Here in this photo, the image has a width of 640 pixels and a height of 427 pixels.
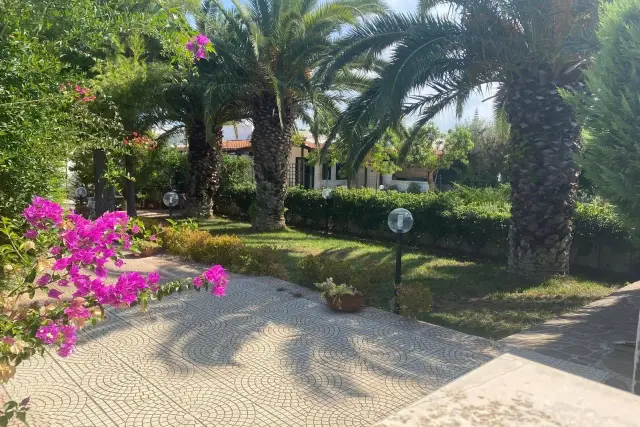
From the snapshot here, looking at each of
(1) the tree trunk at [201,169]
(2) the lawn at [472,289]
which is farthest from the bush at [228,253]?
(1) the tree trunk at [201,169]

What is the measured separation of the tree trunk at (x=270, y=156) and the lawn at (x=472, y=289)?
2239mm

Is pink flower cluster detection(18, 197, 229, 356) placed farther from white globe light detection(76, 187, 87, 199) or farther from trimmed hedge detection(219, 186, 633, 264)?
white globe light detection(76, 187, 87, 199)

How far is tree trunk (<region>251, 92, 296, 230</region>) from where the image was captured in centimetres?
1426

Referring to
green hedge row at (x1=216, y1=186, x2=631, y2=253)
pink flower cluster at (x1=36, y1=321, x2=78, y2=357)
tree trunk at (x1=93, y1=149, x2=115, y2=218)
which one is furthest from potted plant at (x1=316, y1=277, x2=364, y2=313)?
tree trunk at (x1=93, y1=149, x2=115, y2=218)

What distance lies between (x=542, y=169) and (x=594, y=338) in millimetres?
A: 3731

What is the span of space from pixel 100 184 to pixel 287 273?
5933 mm

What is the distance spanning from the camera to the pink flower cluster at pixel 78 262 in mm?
2502

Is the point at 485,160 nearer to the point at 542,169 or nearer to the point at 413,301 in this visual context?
the point at 542,169

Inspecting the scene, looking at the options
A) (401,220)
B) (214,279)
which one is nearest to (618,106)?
(401,220)

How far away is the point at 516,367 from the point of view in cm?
230

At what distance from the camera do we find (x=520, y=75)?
27.4 feet

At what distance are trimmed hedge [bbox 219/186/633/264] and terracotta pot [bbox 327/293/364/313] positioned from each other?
14.4 ft

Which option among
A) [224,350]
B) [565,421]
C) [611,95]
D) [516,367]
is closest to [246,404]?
[224,350]

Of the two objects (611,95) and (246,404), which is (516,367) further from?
(611,95)
